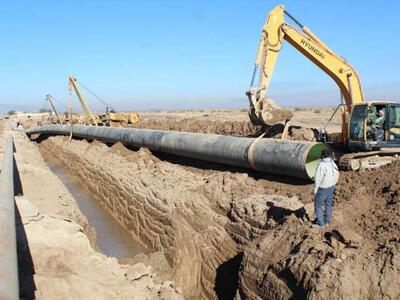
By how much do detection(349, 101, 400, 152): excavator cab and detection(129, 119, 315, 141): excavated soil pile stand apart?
2.01 metres

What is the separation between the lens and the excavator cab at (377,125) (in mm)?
8500

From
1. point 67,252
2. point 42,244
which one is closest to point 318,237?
point 67,252

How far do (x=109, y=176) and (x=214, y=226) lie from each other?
6709 mm

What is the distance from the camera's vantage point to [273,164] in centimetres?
812

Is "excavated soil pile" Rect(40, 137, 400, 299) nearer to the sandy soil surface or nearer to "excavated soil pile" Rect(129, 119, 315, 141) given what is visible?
the sandy soil surface

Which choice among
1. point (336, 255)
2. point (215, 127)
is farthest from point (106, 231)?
point (336, 255)

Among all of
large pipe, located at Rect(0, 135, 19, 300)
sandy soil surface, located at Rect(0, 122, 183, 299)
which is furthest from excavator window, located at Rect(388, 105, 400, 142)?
large pipe, located at Rect(0, 135, 19, 300)

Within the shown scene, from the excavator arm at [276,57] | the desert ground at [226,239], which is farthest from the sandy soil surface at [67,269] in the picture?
the excavator arm at [276,57]

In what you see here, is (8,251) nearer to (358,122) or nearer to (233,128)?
(358,122)

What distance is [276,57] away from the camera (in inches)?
380

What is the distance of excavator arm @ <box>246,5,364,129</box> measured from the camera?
366 inches

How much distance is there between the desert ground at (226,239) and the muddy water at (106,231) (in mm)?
316

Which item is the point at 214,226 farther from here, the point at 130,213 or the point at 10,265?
the point at 10,265

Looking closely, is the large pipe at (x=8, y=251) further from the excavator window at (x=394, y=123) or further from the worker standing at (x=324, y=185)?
the excavator window at (x=394, y=123)
